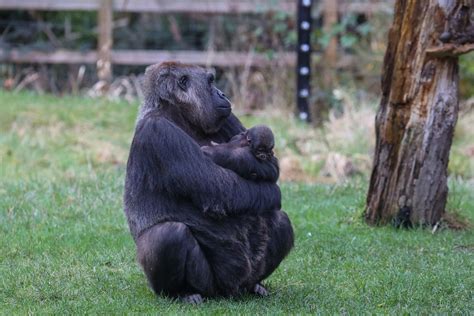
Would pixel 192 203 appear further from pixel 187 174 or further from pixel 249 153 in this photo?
pixel 249 153

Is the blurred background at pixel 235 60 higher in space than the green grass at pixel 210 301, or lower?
higher

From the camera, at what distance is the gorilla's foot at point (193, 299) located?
454 cm

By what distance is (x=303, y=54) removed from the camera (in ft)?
39.2

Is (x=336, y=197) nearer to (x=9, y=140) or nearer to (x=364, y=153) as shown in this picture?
(x=364, y=153)

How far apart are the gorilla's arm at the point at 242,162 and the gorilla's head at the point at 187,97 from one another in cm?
22

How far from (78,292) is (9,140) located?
550 centimetres

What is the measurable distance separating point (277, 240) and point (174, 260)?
22.9 inches

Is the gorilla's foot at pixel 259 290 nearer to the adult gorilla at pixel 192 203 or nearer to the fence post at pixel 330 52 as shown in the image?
the adult gorilla at pixel 192 203

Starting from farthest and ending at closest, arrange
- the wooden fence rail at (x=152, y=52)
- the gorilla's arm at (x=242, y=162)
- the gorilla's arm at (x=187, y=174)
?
the wooden fence rail at (x=152, y=52) < the gorilla's arm at (x=242, y=162) < the gorilla's arm at (x=187, y=174)

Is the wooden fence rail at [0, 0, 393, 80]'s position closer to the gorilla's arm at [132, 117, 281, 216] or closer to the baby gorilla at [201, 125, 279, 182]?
the baby gorilla at [201, 125, 279, 182]

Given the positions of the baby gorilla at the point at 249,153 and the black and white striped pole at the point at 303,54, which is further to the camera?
the black and white striped pole at the point at 303,54

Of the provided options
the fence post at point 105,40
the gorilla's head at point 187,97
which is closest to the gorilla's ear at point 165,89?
the gorilla's head at point 187,97

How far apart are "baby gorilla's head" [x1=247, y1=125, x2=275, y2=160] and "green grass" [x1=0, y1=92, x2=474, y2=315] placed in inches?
30.5

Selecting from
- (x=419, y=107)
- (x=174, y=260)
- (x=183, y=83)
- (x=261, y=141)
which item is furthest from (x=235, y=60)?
(x=174, y=260)
